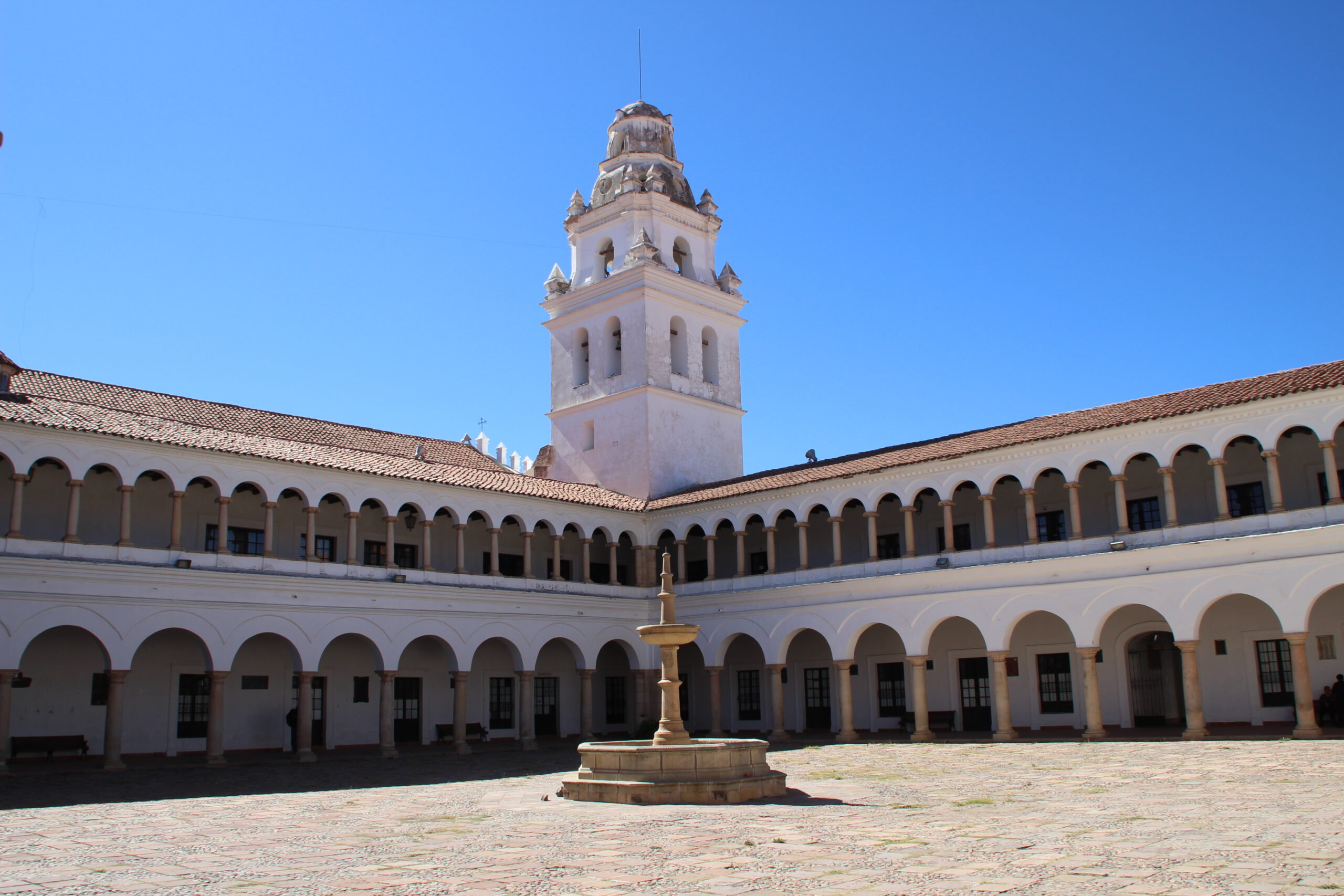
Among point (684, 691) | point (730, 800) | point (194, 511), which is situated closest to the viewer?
point (730, 800)

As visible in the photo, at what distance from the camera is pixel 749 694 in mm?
29875

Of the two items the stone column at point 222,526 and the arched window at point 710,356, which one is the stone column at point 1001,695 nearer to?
the arched window at point 710,356

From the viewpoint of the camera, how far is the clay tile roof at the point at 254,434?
21203 millimetres

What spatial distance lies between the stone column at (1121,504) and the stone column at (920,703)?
489cm

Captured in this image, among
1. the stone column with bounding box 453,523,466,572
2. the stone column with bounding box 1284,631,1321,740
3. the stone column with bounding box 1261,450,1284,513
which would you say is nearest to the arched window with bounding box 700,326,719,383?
the stone column with bounding box 453,523,466,572

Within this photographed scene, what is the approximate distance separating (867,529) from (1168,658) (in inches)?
272

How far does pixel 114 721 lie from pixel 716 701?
13537mm

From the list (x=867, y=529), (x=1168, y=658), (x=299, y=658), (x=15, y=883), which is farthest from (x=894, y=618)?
(x=15, y=883)

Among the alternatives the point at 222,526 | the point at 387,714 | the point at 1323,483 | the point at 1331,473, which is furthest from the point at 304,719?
the point at 1323,483

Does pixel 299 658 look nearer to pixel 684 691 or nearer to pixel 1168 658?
pixel 684 691

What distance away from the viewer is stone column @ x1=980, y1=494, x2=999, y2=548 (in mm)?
23531

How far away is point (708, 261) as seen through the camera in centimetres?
3491

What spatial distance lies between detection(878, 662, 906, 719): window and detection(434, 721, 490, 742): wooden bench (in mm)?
9535

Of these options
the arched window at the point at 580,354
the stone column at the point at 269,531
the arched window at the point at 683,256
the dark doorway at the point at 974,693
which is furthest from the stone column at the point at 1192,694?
Result: the arched window at the point at 580,354
